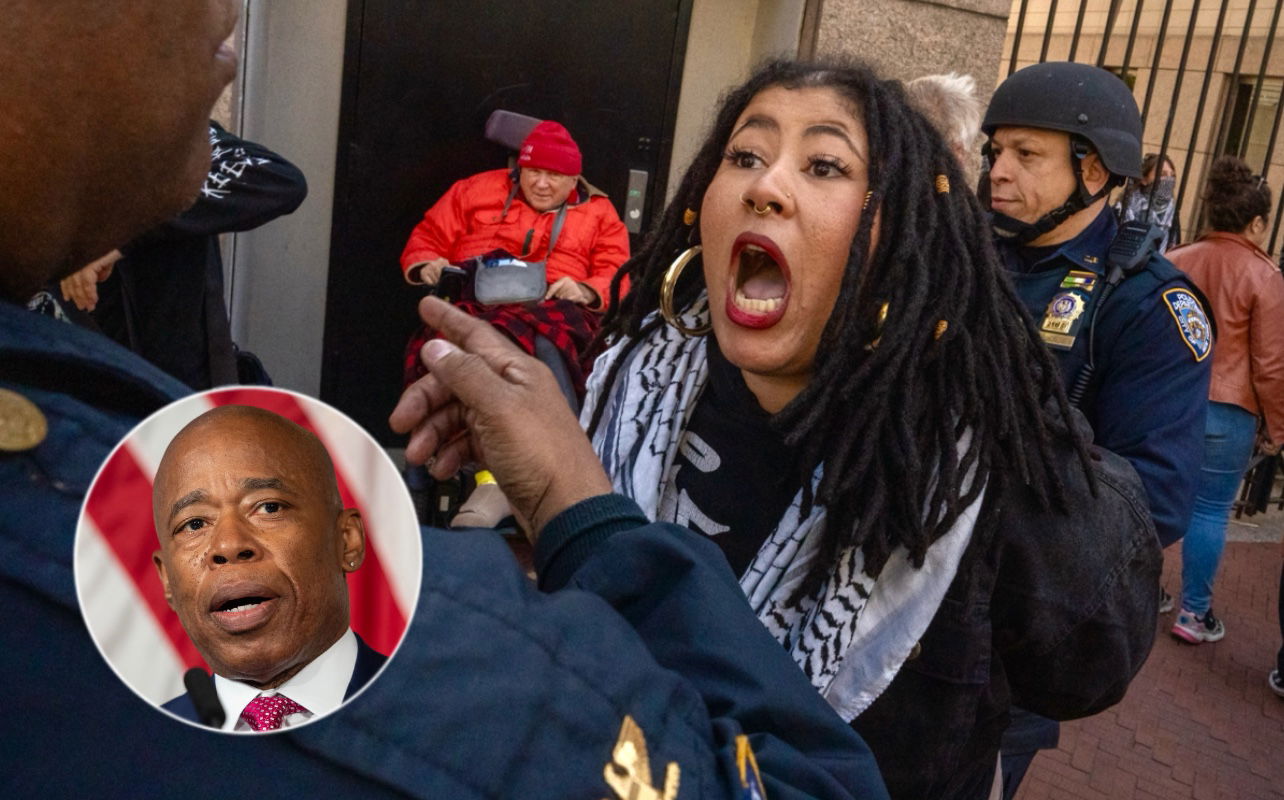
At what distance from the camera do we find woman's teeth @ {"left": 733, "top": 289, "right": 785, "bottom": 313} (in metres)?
1.90

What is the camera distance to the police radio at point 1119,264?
9.33 feet

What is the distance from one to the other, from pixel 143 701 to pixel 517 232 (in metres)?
4.09

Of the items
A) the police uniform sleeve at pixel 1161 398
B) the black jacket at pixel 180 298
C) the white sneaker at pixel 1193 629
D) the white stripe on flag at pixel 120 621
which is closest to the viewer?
the white stripe on flag at pixel 120 621

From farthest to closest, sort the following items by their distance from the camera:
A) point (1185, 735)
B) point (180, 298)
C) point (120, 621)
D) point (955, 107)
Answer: point (1185, 735) < point (955, 107) < point (180, 298) < point (120, 621)

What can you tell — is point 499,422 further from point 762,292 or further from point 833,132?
point 833,132

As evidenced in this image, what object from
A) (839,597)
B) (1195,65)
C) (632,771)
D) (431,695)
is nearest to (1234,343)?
(839,597)

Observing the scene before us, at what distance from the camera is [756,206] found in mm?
1889

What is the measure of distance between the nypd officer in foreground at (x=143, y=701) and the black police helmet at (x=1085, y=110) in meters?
2.67

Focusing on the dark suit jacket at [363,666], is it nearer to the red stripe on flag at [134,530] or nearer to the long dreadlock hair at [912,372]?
the red stripe on flag at [134,530]

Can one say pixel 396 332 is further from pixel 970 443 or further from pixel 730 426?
pixel 970 443

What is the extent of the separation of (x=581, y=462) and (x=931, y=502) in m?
0.80

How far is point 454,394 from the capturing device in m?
1.23

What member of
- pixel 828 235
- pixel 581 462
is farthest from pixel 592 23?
pixel 581 462

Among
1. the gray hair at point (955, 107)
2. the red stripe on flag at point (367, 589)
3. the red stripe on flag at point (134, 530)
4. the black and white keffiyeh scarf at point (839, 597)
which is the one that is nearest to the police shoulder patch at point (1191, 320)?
the gray hair at point (955, 107)
